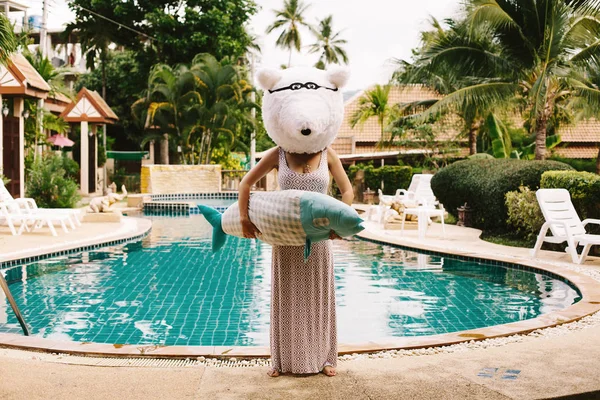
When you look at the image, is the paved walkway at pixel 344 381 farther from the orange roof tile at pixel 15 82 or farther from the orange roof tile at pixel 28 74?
the orange roof tile at pixel 28 74

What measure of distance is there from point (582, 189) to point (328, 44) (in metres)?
43.7

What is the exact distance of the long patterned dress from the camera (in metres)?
4.07

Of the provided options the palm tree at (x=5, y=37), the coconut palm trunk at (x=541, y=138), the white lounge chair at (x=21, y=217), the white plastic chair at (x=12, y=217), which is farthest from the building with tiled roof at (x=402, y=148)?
the palm tree at (x=5, y=37)

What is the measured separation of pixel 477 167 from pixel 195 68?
1615cm

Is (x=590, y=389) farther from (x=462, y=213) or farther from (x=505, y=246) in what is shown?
(x=462, y=213)

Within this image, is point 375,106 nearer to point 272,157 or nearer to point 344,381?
point 272,157

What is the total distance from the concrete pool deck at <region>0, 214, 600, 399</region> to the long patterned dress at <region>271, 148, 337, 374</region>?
15 centimetres

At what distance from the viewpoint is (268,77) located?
404 cm

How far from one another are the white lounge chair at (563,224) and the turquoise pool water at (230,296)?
899 mm

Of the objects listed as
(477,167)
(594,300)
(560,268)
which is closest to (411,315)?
(594,300)

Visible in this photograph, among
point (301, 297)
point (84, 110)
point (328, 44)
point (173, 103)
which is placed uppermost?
point (328, 44)

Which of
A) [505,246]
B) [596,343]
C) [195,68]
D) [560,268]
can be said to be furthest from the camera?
[195,68]

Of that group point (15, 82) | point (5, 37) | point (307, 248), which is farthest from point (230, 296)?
point (15, 82)

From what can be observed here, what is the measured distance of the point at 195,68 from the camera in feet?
92.1
